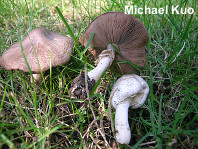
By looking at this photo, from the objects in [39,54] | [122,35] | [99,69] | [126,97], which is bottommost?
[126,97]

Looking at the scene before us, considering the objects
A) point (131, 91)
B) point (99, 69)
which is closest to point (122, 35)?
point (99, 69)

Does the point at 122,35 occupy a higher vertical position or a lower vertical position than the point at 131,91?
higher

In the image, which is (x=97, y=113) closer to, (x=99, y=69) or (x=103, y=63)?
(x=99, y=69)

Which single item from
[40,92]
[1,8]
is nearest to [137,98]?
[40,92]

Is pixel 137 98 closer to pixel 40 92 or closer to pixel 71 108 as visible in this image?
pixel 71 108

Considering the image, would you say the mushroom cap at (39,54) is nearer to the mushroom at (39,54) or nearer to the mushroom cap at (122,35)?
the mushroom at (39,54)

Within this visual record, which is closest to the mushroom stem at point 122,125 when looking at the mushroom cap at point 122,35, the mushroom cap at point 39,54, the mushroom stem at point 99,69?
the mushroom stem at point 99,69

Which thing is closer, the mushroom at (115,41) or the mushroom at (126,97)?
the mushroom at (126,97)
